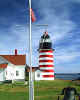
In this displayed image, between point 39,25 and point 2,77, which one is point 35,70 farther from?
point 39,25

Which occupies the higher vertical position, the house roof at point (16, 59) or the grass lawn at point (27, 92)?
the house roof at point (16, 59)

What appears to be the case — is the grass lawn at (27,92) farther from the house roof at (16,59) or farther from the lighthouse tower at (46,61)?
the house roof at (16,59)

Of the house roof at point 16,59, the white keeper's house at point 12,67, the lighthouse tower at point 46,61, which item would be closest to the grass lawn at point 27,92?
the white keeper's house at point 12,67

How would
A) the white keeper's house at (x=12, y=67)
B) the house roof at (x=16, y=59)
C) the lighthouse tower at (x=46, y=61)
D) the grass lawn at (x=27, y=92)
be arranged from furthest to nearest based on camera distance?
1. the house roof at (x=16, y=59)
2. the lighthouse tower at (x=46, y=61)
3. the white keeper's house at (x=12, y=67)
4. the grass lawn at (x=27, y=92)

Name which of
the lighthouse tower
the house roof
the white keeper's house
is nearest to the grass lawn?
the white keeper's house

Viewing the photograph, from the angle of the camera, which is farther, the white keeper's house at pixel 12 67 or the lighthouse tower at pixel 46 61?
the lighthouse tower at pixel 46 61

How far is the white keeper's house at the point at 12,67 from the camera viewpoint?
125 ft

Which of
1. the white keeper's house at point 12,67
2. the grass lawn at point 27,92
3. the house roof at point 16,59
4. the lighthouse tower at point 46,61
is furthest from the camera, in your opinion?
A: the house roof at point 16,59

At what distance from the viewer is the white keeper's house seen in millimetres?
38216

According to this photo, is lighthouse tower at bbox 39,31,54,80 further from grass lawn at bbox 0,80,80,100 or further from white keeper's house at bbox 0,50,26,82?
grass lawn at bbox 0,80,80,100

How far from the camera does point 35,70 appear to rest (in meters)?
40.5

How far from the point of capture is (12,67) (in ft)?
133

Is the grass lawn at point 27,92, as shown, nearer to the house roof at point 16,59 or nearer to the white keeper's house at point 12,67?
the white keeper's house at point 12,67

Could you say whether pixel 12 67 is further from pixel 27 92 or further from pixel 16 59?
pixel 27 92
